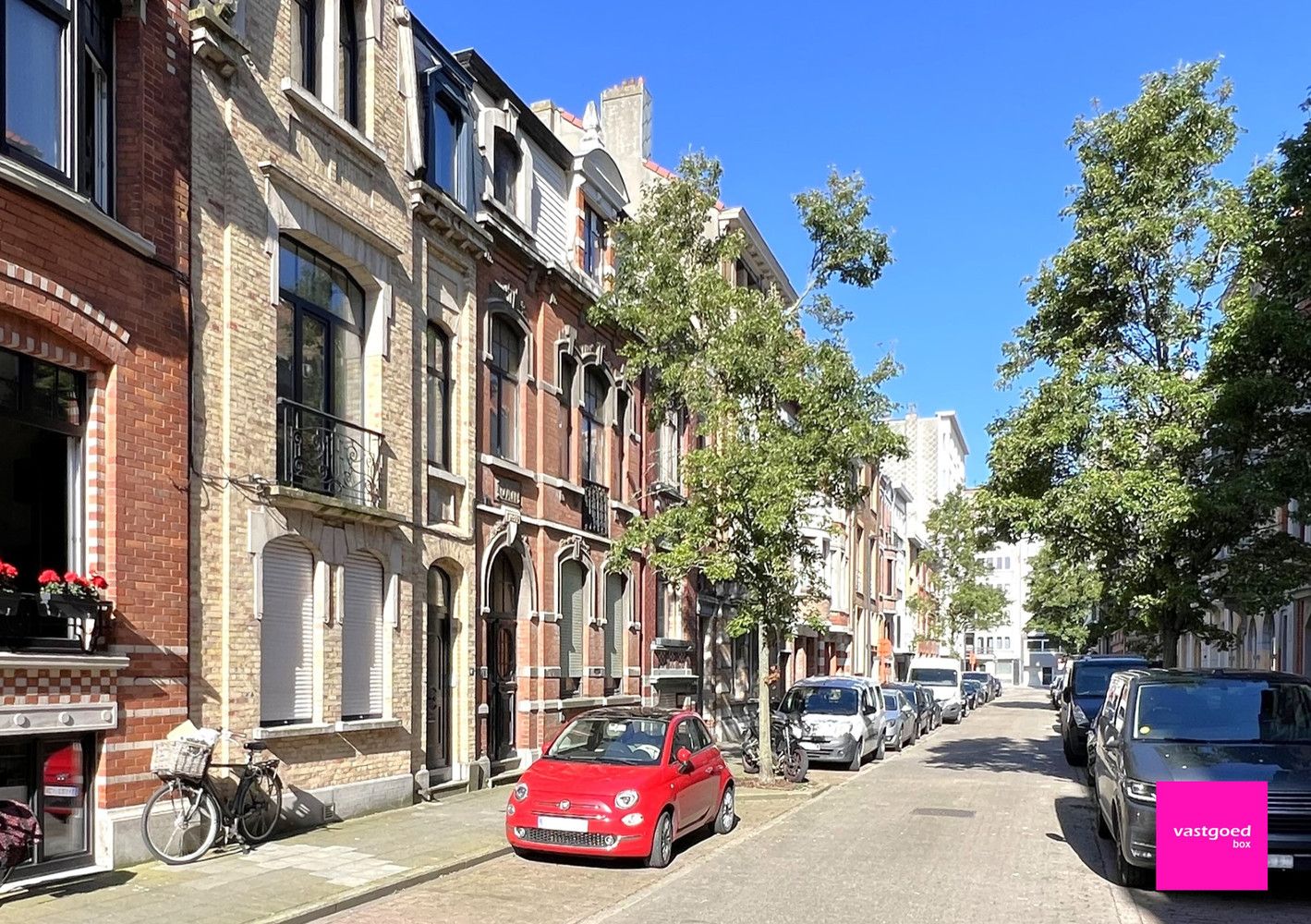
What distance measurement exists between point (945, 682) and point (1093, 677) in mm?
16156

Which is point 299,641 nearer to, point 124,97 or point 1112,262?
point 124,97

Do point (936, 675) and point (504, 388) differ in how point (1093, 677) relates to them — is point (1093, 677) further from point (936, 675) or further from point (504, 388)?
point (936, 675)

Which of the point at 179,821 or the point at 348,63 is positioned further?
the point at 348,63

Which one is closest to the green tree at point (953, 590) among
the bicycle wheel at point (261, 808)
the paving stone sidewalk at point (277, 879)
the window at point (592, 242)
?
the window at point (592, 242)

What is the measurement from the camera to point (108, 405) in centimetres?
1048

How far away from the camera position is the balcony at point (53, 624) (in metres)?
9.23

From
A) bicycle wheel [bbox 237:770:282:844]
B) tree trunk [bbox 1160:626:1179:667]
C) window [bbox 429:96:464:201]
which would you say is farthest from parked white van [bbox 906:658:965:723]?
bicycle wheel [bbox 237:770:282:844]

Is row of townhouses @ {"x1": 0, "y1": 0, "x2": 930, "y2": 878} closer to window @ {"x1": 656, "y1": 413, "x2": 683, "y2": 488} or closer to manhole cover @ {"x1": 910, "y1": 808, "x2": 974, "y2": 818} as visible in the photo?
window @ {"x1": 656, "y1": 413, "x2": 683, "y2": 488}

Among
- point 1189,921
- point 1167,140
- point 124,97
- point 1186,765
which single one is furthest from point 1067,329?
point 124,97

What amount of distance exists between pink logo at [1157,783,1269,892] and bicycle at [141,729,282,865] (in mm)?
8102

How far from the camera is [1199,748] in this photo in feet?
33.7

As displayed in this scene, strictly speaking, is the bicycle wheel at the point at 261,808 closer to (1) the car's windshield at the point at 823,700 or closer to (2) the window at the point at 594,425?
(2) the window at the point at 594,425

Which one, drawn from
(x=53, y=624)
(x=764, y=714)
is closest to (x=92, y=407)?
(x=53, y=624)

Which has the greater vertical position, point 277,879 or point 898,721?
point 277,879
